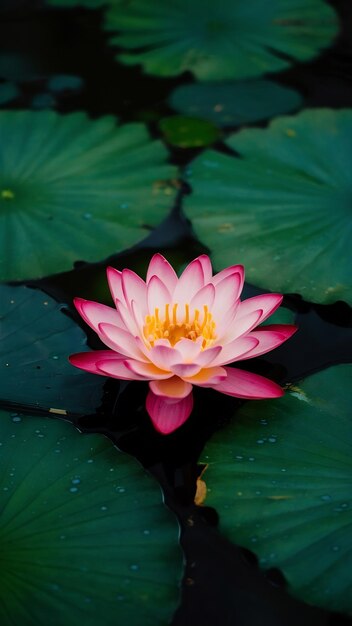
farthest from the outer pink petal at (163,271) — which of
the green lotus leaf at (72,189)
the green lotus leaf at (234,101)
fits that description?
the green lotus leaf at (234,101)

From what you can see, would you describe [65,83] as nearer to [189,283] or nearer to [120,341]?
[189,283]

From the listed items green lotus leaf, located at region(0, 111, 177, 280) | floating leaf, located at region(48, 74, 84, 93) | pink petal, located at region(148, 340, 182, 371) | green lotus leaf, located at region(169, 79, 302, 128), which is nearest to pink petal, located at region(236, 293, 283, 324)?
pink petal, located at region(148, 340, 182, 371)

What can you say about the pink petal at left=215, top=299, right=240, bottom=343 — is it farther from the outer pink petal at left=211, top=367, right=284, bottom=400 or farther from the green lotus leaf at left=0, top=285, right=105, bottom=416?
the green lotus leaf at left=0, top=285, right=105, bottom=416

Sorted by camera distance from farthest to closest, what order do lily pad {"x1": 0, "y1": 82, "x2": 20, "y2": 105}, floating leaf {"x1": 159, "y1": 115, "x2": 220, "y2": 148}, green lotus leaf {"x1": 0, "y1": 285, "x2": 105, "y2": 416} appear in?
lily pad {"x1": 0, "y1": 82, "x2": 20, "y2": 105}, floating leaf {"x1": 159, "y1": 115, "x2": 220, "y2": 148}, green lotus leaf {"x1": 0, "y1": 285, "x2": 105, "y2": 416}

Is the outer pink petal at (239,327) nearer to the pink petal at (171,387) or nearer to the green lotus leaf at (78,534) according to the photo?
the pink petal at (171,387)

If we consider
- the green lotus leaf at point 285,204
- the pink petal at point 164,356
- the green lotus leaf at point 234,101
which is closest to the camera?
the pink petal at point 164,356

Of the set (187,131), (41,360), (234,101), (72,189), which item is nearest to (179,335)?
(41,360)

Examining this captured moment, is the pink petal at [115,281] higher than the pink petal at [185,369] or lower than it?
higher
